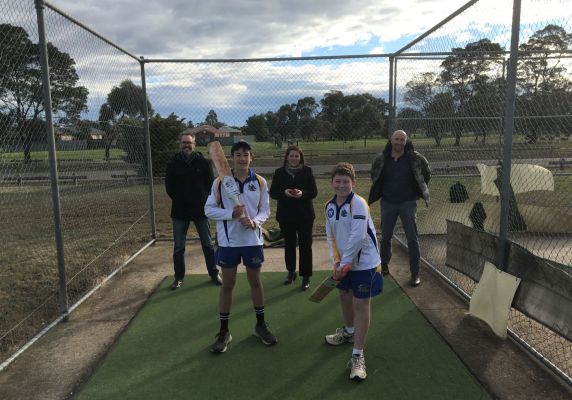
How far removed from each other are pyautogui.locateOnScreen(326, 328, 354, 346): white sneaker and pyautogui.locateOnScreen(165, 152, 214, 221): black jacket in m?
2.27

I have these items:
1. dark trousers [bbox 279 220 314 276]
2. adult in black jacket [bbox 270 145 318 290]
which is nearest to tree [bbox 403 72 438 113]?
adult in black jacket [bbox 270 145 318 290]

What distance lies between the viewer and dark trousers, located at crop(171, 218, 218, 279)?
5.24 m

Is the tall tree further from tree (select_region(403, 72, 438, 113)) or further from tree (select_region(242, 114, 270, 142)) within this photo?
tree (select_region(403, 72, 438, 113))

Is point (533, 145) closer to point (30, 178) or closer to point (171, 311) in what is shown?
point (171, 311)

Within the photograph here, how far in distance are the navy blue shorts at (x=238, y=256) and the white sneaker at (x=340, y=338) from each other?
0.92 meters

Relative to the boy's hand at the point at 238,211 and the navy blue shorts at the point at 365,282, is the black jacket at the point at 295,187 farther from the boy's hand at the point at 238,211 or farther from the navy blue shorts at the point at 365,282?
the navy blue shorts at the point at 365,282

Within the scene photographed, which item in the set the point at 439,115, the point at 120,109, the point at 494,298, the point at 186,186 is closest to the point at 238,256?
the point at 186,186

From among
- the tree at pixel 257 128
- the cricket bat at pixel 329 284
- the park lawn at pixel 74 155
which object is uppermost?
the tree at pixel 257 128

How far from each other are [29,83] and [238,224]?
2.26m

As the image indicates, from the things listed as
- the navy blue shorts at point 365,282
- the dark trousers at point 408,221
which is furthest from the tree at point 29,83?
the dark trousers at point 408,221

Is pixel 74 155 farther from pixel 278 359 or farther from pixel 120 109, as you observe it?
pixel 278 359

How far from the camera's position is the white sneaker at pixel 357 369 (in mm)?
3160

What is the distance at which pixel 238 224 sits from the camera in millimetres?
3506

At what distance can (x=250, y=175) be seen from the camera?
3.67m
